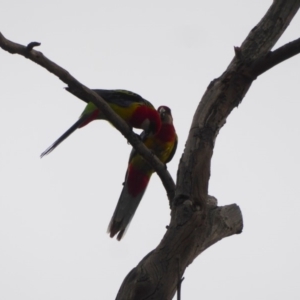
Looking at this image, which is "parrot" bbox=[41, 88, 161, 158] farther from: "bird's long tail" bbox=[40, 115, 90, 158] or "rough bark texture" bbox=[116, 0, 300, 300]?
"rough bark texture" bbox=[116, 0, 300, 300]

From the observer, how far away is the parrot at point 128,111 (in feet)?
17.1

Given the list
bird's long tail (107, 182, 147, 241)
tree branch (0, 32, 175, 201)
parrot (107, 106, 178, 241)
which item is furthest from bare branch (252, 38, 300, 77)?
bird's long tail (107, 182, 147, 241)

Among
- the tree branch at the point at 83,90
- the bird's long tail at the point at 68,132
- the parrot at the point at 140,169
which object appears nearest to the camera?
the tree branch at the point at 83,90

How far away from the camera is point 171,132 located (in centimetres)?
635

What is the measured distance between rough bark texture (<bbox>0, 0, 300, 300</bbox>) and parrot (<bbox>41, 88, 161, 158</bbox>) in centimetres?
147

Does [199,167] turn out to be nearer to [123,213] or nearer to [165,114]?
[123,213]

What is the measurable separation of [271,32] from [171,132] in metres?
2.91

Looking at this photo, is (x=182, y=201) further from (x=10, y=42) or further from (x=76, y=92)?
(x=10, y=42)

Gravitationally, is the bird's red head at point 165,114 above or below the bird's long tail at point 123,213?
above

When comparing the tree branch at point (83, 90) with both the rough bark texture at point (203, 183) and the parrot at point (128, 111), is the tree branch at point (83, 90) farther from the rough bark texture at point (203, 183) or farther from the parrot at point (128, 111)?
the parrot at point (128, 111)

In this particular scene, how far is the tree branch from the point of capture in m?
3.05

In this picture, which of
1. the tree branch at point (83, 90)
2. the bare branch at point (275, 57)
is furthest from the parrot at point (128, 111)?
the bare branch at point (275, 57)

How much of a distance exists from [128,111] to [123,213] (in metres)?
1.15

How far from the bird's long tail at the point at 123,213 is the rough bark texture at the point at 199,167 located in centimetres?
232
